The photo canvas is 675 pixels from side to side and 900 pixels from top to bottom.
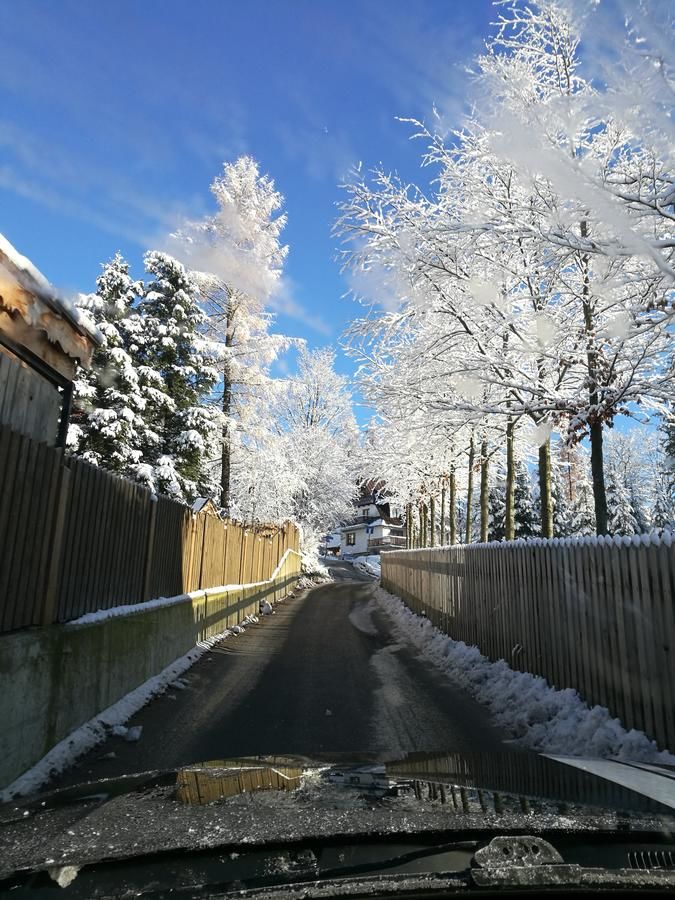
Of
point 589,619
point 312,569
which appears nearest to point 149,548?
point 589,619

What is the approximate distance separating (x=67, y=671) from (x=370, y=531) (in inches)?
2776

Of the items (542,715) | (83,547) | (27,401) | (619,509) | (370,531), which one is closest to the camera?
(83,547)

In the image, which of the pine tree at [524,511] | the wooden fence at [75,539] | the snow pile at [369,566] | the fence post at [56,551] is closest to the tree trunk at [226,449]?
the wooden fence at [75,539]

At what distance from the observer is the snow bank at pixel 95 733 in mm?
3907

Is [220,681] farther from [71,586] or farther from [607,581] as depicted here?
[607,581]

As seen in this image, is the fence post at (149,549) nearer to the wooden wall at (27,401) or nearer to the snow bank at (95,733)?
the snow bank at (95,733)

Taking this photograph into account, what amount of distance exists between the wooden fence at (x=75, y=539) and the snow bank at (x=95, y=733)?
959 millimetres

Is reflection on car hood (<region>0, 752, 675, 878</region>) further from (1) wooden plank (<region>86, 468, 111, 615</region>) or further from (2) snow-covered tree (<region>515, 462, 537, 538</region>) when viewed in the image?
(2) snow-covered tree (<region>515, 462, 537, 538</region>)

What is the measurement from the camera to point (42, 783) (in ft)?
13.0

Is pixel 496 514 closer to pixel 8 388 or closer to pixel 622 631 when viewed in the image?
pixel 622 631

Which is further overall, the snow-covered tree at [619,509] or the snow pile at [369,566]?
the snow pile at [369,566]

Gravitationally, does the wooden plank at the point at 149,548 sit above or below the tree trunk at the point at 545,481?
below

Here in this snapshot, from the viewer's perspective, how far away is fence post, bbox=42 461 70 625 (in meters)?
4.61

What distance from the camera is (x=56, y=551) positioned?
473 centimetres
